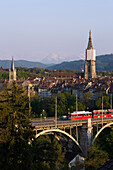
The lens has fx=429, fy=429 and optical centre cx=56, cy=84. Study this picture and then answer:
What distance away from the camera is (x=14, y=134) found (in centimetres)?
3466

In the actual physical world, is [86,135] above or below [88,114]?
below

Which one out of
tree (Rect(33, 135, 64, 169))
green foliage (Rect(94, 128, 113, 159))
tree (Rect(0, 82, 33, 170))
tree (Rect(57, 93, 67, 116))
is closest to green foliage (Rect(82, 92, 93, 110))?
tree (Rect(57, 93, 67, 116))

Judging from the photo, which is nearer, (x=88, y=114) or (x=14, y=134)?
(x=14, y=134)

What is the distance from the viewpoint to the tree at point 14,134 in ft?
108

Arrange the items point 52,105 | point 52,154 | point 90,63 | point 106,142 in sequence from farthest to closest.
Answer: point 90,63 → point 52,105 → point 106,142 → point 52,154

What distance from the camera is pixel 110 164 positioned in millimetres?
31078

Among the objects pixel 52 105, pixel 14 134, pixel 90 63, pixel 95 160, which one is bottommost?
pixel 95 160

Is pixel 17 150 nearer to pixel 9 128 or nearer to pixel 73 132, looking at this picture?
pixel 9 128

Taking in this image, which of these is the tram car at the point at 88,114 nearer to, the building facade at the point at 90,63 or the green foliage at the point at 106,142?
the green foliage at the point at 106,142

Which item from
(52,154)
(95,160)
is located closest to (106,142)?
(95,160)

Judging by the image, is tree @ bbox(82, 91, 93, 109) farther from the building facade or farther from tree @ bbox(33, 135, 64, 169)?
the building facade

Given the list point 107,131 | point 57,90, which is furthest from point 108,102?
point 57,90

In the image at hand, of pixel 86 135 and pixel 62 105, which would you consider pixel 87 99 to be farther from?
pixel 86 135

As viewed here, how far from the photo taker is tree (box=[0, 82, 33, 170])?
108ft
